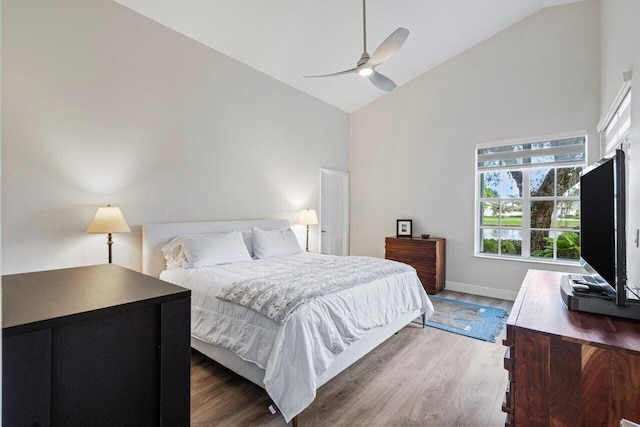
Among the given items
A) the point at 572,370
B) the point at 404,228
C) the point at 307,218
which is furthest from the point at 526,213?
the point at 572,370

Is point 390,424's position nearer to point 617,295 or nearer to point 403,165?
point 617,295


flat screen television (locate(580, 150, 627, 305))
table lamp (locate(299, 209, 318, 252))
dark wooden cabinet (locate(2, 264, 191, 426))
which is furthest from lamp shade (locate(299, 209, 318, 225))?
dark wooden cabinet (locate(2, 264, 191, 426))

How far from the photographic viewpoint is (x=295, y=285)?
2389 millimetres

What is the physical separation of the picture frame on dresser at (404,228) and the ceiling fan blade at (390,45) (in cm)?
301

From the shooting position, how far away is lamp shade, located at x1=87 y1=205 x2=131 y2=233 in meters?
2.79

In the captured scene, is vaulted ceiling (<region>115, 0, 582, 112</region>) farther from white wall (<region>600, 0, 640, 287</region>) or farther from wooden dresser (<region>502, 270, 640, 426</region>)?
wooden dresser (<region>502, 270, 640, 426</region>)

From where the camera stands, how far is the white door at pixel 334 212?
5695mm

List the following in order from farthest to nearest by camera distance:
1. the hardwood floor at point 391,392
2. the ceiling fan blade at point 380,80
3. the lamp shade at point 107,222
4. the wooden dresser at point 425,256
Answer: the wooden dresser at point 425,256
the ceiling fan blade at point 380,80
the lamp shade at point 107,222
the hardwood floor at point 391,392

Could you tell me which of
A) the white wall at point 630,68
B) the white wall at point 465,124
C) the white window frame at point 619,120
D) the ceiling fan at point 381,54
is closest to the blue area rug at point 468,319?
the white wall at point 465,124

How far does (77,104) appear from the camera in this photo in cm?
294

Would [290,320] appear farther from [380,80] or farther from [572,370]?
[380,80]

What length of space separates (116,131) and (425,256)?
13.5ft

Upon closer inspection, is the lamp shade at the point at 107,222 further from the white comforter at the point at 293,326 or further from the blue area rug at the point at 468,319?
the blue area rug at the point at 468,319

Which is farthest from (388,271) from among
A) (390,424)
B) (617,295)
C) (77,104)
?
(77,104)
